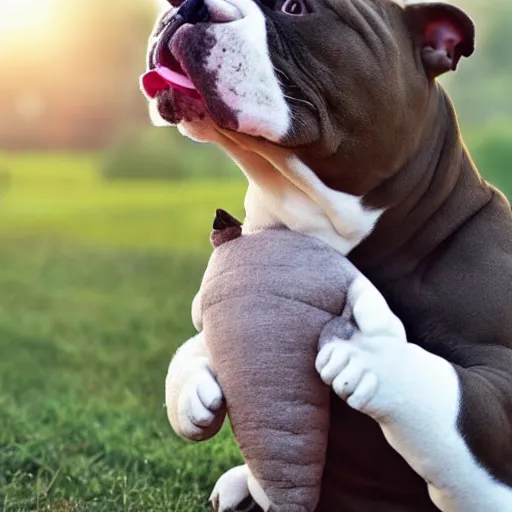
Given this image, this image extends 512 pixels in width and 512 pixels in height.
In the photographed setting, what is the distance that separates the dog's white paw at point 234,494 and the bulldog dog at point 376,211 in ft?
0.39

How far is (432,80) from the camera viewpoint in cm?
120

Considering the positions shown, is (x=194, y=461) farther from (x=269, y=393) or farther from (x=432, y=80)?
(x=432, y=80)

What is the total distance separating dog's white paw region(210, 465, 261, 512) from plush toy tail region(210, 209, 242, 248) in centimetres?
34

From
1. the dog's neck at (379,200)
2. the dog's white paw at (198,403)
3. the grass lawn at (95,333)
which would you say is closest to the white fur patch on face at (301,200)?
the dog's neck at (379,200)

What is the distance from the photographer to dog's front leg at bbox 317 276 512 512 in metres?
1.02

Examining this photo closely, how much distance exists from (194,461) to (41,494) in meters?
0.30

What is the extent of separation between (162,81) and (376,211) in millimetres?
304

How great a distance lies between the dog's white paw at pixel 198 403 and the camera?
3.72 feet

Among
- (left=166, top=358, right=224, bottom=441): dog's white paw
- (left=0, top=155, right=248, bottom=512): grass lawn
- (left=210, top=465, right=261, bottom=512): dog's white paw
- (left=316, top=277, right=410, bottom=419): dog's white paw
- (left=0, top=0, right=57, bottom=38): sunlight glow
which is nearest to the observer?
(left=316, top=277, right=410, bottom=419): dog's white paw

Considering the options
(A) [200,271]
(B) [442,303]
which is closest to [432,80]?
(B) [442,303]

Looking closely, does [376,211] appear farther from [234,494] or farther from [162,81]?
[234,494]

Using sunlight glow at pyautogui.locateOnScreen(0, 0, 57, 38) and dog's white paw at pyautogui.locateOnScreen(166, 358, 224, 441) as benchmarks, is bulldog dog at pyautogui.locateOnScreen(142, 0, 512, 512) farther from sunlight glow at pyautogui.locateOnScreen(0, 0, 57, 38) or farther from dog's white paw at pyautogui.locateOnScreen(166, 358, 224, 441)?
sunlight glow at pyautogui.locateOnScreen(0, 0, 57, 38)

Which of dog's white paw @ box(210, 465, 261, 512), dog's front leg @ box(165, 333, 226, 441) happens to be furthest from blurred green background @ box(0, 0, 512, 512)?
dog's front leg @ box(165, 333, 226, 441)

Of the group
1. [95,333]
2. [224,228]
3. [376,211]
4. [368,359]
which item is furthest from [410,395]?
[95,333]
